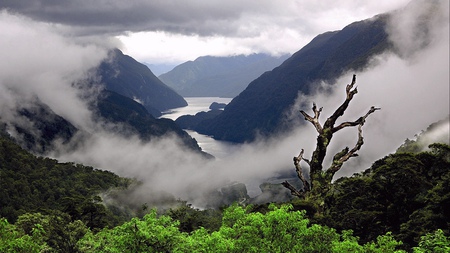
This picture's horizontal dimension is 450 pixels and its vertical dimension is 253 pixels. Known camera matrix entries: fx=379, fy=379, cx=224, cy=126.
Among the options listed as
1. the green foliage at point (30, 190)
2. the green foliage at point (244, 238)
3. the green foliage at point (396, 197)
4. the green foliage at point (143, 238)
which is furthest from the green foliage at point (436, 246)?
the green foliage at point (30, 190)

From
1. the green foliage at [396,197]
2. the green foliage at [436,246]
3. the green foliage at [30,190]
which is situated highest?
the green foliage at [30,190]

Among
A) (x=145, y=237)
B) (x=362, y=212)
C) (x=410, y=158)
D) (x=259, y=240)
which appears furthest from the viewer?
(x=410, y=158)

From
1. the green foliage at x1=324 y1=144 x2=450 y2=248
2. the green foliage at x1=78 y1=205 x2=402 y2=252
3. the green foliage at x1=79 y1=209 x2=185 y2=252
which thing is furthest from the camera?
the green foliage at x1=324 y1=144 x2=450 y2=248

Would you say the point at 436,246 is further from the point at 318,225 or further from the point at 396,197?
the point at 396,197

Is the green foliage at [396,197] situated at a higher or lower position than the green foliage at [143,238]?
higher

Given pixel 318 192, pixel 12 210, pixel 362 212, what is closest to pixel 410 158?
pixel 362 212

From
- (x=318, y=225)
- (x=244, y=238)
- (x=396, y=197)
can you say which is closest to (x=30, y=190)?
(x=396, y=197)

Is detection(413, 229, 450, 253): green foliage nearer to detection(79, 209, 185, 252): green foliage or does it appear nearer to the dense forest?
the dense forest

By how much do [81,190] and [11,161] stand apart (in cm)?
3789

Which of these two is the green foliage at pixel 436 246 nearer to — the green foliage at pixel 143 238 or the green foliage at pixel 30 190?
the green foliage at pixel 143 238

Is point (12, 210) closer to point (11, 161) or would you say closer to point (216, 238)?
point (11, 161)

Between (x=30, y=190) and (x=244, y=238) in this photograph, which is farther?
(x=30, y=190)

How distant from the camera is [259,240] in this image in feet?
65.2

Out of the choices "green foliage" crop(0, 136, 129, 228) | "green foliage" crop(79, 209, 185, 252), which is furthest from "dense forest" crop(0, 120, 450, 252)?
"green foliage" crop(0, 136, 129, 228)
